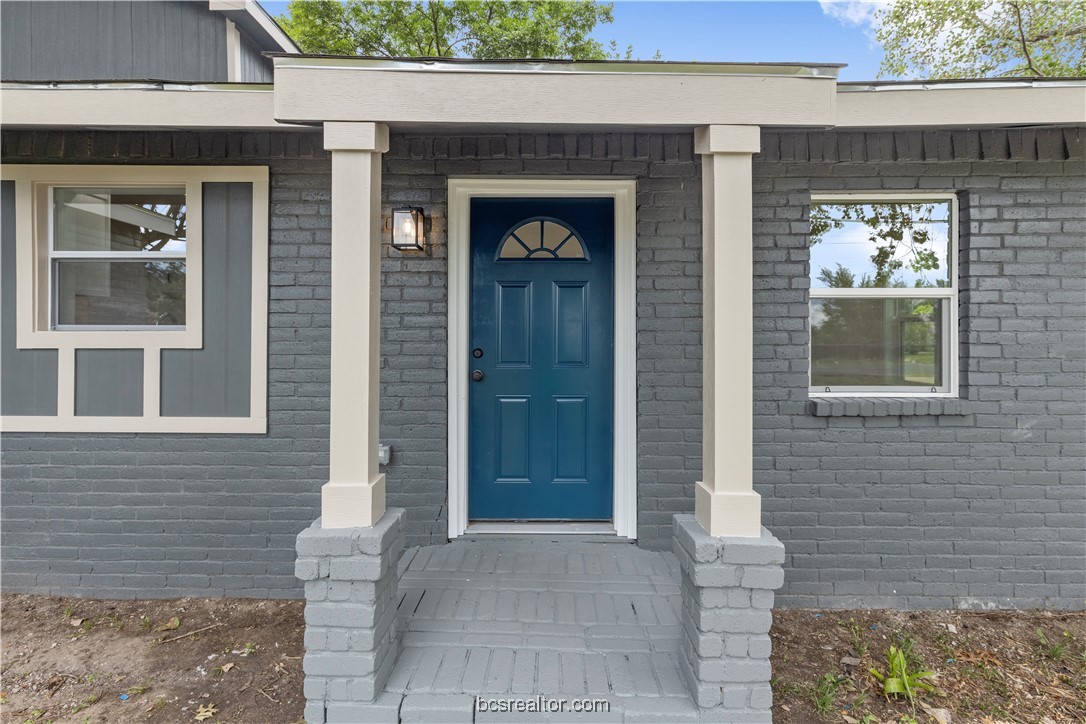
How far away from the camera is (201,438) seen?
277cm

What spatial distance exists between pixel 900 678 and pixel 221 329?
3546mm

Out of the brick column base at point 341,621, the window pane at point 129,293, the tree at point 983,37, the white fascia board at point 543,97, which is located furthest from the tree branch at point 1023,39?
the window pane at point 129,293

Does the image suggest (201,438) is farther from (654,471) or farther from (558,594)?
(654,471)

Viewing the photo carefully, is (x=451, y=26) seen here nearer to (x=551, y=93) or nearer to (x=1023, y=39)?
(x=1023, y=39)

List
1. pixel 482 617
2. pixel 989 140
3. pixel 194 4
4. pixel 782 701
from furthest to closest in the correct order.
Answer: pixel 194 4 → pixel 989 140 → pixel 482 617 → pixel 782 701

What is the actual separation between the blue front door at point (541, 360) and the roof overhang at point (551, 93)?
1.12 meters

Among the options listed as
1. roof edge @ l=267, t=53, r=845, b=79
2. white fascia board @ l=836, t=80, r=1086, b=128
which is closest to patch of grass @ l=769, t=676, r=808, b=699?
roof edge @ l=267, t=53, r=845, b=79

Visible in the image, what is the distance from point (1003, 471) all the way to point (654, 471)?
182 centimetres

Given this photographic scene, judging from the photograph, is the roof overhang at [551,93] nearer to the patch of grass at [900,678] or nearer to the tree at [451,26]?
the patch of grass at [900,678]

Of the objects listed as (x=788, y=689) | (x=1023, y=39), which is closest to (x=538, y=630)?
(x=788, y=689)

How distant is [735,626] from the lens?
1.73m

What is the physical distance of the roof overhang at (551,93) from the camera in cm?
183

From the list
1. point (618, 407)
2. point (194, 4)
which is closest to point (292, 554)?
point (618, 407)

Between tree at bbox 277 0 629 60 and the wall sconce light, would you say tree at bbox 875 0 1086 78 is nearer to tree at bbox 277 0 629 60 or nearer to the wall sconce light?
tree at bbox 277 0 629 60
